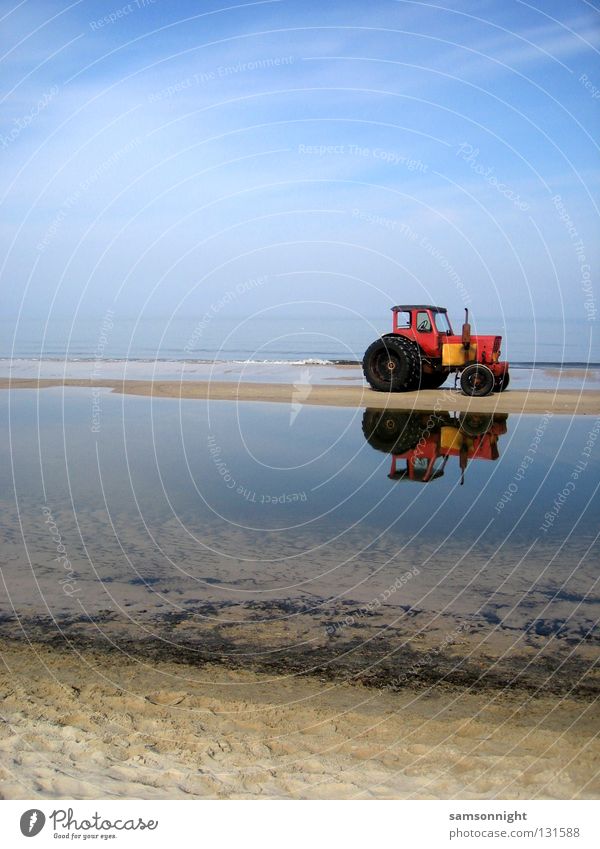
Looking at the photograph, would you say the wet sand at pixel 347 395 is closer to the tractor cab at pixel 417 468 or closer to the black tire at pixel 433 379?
the black tire at pixel 433 379

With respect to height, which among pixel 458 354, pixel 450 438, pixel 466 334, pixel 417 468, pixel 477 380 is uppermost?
pixel 466 334

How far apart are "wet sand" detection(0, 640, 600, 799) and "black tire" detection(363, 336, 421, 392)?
1883 centimetres

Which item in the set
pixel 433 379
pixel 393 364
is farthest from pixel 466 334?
pixel 433 379

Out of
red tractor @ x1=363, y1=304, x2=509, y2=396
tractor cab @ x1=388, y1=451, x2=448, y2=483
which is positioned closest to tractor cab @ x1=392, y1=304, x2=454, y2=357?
red tractor @ x1=363, y1=304, x2=509, y2=396

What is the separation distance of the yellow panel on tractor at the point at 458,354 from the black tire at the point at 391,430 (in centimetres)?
355

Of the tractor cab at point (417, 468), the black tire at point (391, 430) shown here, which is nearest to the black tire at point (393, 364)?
the black tire at point (391, 430)

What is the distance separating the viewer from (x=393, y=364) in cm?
2430

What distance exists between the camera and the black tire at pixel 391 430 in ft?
49.0

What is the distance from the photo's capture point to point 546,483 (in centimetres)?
1145

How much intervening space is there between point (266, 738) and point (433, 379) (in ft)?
71.1

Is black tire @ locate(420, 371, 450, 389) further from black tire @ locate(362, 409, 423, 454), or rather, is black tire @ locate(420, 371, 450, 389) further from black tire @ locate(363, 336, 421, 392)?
black tire @ locate(362, 409, 423, 454)

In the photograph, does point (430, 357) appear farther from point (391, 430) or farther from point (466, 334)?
point (391, 430)

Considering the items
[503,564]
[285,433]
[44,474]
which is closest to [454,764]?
[503,564]

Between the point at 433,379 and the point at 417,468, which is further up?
the point at 433,379
